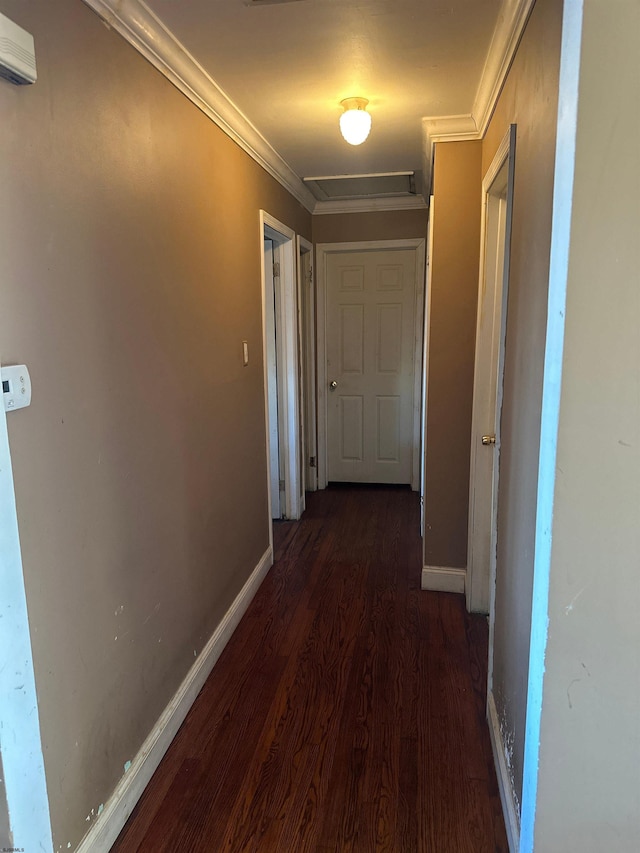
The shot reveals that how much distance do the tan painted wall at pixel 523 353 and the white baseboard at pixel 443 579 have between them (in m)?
1.08

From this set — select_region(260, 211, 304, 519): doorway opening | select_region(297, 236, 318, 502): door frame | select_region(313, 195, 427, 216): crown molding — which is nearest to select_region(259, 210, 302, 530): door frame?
select_region(260, 211, 304, 519): doorway opening

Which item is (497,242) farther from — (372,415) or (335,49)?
(372,415)

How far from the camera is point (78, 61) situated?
132 centimetres

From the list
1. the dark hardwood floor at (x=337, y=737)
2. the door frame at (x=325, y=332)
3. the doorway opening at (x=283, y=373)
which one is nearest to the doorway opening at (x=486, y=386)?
the dark hardwood floor at (x=337, y=737)

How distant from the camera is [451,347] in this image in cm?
267

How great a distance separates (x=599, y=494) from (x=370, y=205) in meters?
3.68

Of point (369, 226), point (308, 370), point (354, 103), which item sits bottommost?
point (308, 370)

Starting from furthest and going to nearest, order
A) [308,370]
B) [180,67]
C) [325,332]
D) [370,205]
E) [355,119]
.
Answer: [325,332]
[308,370]
[370,205]
[355,119]
[180,67]

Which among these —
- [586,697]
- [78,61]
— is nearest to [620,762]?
[586,697]

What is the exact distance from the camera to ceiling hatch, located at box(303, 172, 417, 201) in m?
3.39

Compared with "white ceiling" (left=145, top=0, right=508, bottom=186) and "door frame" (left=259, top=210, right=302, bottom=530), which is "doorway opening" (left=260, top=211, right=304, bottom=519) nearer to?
"door frame" (left=259, top=210, right=302, bottom=530)

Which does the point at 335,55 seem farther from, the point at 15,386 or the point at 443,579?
the point at 443,579

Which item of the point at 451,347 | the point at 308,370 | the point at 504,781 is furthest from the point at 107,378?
the point at 308,370

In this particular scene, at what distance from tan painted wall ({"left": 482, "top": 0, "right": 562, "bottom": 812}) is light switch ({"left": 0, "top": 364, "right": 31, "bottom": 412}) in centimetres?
113
